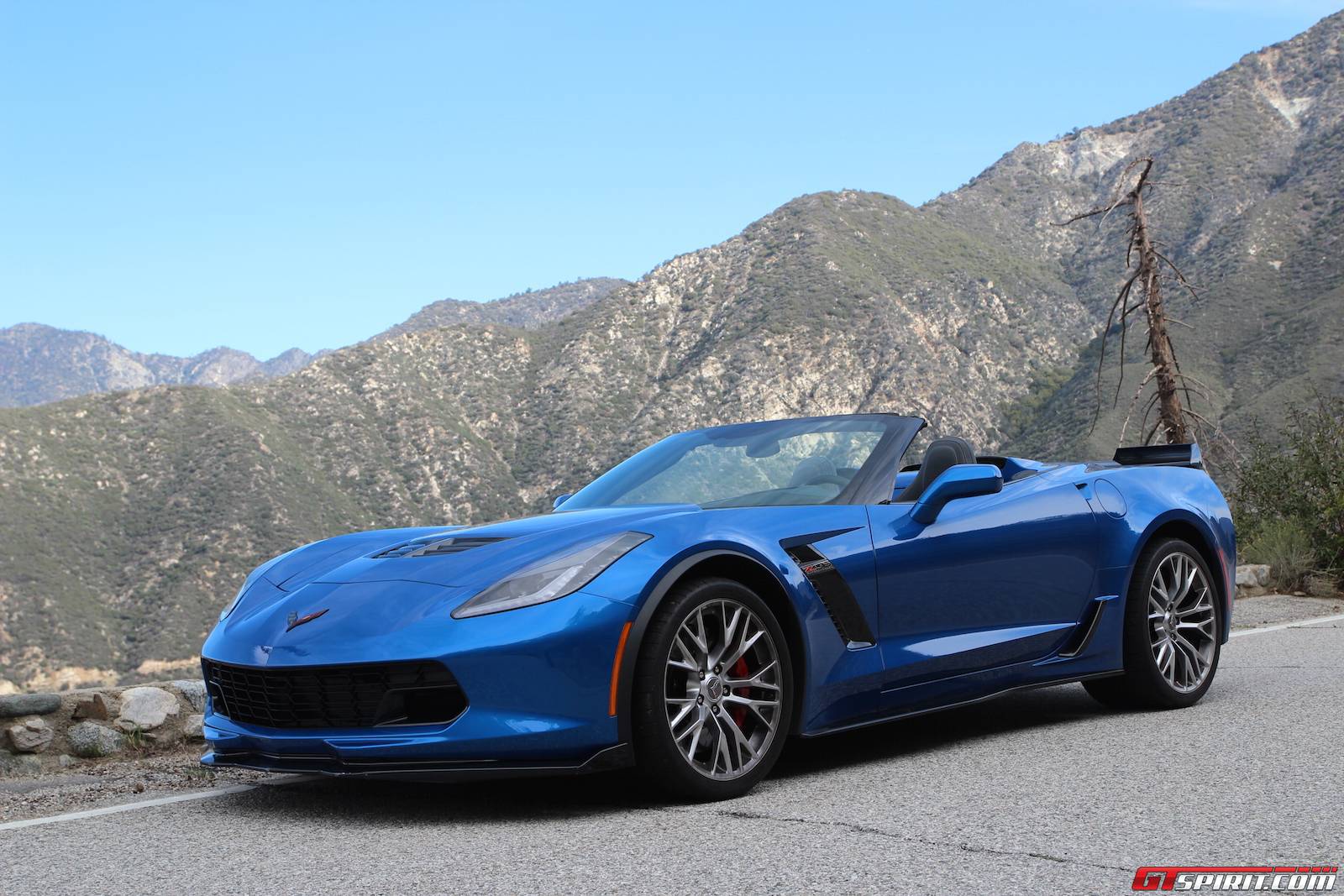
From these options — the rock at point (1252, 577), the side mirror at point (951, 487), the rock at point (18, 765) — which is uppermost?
the side mirror at point (951, 487)

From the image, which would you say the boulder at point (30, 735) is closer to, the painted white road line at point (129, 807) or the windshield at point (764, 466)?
the painted white road line at point (129, 807)

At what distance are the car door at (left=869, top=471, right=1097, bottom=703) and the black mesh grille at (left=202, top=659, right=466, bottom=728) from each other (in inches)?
63.6

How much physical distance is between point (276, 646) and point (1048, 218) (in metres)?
126

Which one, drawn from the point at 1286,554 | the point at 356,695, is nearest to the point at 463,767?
the point at 356,695

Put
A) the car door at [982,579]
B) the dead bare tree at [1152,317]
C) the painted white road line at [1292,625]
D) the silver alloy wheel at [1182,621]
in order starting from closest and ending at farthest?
the car door at [982,579] → the silver alloy wheel at [1182,621] → the painted white road line at [1292,625] → the dead bare tree at [1152,317]

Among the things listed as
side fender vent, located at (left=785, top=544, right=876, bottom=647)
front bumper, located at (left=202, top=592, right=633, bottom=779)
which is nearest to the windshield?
side fender vent, located at (left=785, top=544, right=876, bottom=647)

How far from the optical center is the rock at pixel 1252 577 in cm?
1252

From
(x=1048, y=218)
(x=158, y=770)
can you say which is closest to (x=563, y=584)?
(x=158, y=770)

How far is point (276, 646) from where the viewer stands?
14.4 feet

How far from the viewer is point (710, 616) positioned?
445 cm

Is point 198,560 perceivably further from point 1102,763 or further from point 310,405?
point 1102,763

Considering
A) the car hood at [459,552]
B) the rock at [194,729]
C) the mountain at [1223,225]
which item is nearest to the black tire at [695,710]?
the car hood at [459,552]

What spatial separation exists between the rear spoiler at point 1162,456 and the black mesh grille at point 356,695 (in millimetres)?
3793

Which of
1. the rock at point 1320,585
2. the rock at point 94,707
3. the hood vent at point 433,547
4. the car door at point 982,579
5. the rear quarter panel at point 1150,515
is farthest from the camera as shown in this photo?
the rock at point 1320,585
